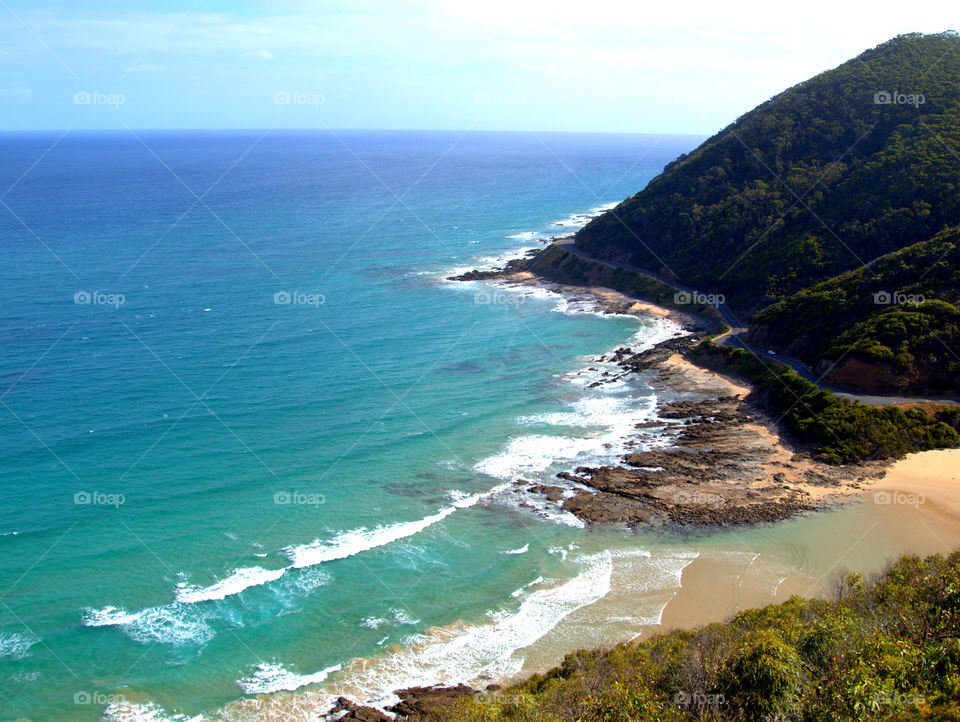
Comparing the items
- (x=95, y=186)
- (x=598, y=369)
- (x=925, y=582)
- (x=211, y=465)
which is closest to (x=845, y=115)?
(x=598, y=369)

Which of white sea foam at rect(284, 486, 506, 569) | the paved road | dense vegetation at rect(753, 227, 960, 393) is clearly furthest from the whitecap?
dense vegetation at rect(753, 227, 960, 393)

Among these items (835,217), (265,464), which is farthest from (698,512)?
(835,217)

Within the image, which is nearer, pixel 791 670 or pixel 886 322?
pixel 791 670

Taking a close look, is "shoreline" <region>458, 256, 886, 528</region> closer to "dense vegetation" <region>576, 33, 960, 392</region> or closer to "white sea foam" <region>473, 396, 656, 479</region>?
"white sea foam" <region>473, 396, 656, 479</region>

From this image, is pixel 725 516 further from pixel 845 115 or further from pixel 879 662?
pixel 845 115

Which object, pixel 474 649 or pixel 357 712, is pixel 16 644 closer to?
pixel 357 712
